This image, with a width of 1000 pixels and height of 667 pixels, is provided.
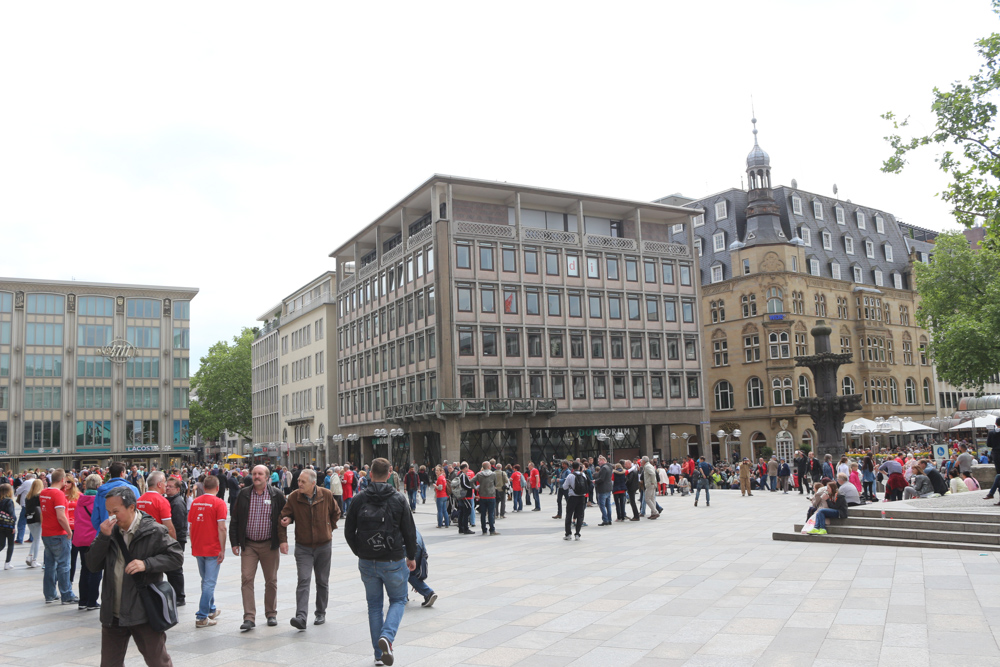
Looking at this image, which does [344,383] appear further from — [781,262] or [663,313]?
[781,262]

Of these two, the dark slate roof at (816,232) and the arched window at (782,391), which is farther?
the dark slate roof at (816,232)

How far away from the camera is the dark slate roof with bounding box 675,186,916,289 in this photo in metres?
68.2

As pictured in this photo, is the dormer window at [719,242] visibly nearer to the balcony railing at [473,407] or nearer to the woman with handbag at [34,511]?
the balcony railing at [473,407]

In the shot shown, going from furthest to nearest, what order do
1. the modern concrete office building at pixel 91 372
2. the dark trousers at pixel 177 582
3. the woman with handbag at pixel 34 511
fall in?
the modern concrete office building at pixel 91 372, the woman with handbag at pixel 34 511, the dark trousers at pixel 177 582

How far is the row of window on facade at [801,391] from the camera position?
62750 millimetres

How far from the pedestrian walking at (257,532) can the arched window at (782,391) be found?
2288 inches

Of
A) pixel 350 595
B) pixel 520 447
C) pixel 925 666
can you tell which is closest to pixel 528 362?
pixel 520 447

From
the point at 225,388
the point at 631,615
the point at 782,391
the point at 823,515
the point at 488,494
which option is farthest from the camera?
the point at 225,388

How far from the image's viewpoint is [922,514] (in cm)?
1565

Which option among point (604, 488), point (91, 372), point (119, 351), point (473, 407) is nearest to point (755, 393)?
point (473, 407)

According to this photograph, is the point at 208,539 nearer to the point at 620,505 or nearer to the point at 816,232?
the point at 620,505

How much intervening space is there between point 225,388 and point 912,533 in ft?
300

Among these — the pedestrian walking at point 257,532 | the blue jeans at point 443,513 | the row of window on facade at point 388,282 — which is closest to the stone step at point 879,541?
the blue jeans at point 443,513

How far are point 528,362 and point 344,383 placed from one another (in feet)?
67.1
